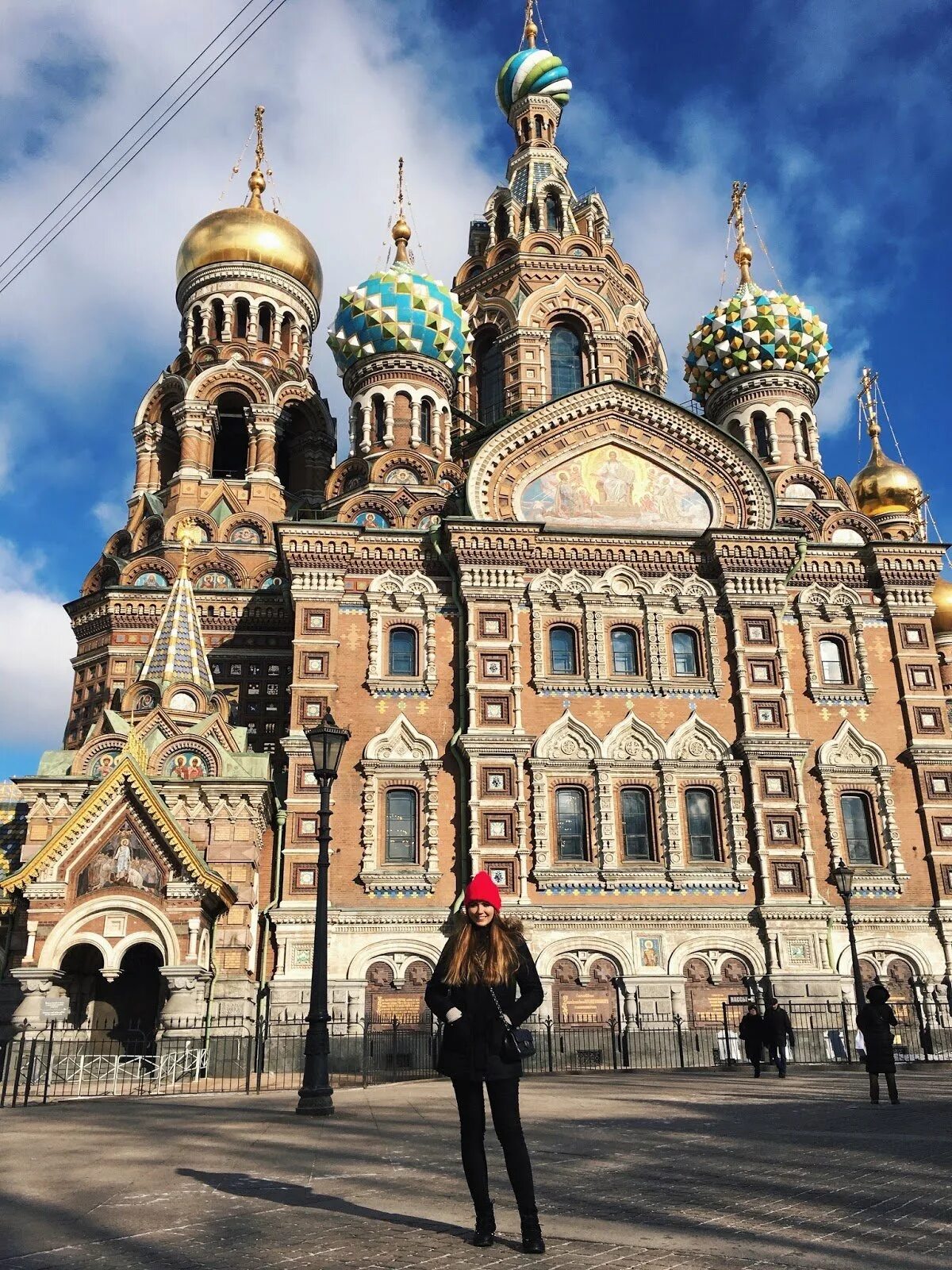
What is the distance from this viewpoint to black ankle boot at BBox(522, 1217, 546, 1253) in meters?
4.48

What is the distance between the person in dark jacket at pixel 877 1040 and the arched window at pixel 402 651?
43.1 feet

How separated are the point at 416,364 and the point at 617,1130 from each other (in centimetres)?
2241

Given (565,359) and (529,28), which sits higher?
(529,28)

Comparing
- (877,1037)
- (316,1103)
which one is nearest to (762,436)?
(877,1037)

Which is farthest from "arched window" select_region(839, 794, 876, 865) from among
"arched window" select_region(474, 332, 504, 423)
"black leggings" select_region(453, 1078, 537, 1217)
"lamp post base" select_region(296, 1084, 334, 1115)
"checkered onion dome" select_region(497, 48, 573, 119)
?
"checkered onion dome" select_region(497, 48, 573, 119)

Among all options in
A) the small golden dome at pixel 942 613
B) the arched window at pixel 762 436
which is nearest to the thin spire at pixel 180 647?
the arched window at pixel 762 436

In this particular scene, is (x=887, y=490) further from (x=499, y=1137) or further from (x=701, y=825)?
(x=499, y=1137)

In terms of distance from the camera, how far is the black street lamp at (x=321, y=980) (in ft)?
33.7

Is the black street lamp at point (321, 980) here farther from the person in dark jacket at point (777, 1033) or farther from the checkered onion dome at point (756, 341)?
the checkered onion dome at point (756, 341)

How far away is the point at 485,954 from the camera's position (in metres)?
4.94

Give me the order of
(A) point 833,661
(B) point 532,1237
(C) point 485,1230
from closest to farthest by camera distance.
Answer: (B) point 532,1237
(C) point 485,1230
(A) point 833,661

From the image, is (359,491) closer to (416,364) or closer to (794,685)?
(416,364)

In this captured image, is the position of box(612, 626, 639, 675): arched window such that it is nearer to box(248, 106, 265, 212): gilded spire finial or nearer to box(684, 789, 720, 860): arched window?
box(684, 789, 720, 860): arched window

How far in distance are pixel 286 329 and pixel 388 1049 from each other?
896 inches
